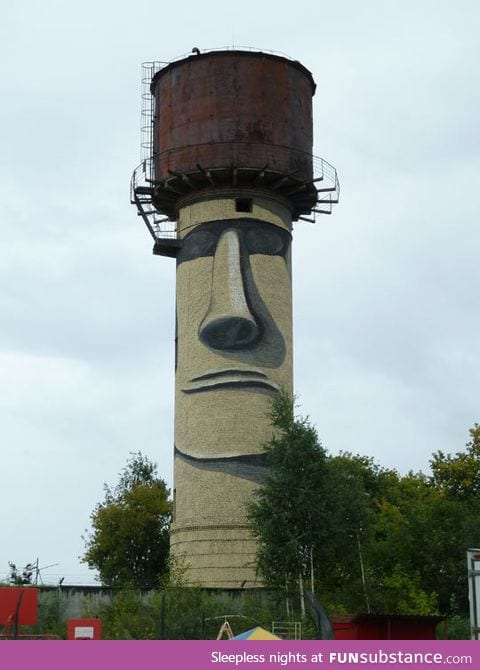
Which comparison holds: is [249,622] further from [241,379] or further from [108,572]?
[108,572]

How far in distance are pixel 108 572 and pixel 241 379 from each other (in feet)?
60.2

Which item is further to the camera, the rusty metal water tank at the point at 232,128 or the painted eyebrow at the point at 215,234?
the rusty metal water tank at the point at 232,128

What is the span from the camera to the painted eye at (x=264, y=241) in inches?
2024

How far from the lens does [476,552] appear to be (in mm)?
21844

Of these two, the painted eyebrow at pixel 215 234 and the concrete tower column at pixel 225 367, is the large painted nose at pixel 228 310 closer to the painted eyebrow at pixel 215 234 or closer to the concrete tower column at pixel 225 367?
the concrete tower column at pixel 225 367

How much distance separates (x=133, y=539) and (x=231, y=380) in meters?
17.3

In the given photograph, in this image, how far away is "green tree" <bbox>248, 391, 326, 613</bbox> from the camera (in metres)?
39.2

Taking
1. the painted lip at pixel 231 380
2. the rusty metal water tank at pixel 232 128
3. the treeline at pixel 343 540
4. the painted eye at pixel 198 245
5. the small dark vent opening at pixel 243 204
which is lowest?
the treeline at pixel 343 540

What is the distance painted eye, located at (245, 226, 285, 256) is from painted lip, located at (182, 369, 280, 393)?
553 centimetres

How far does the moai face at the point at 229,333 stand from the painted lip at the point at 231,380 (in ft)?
0.14
